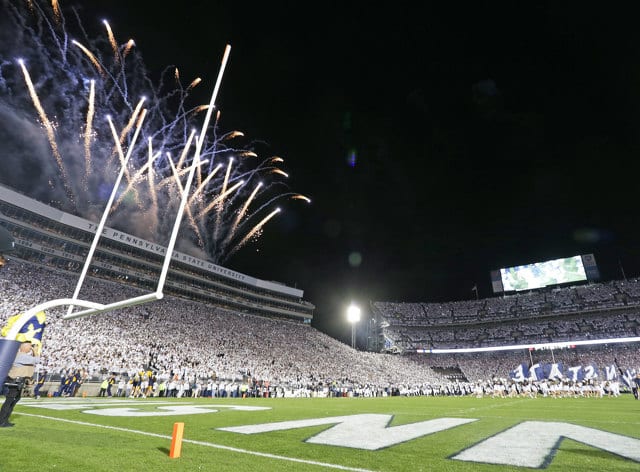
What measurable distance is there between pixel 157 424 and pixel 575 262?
68076mm

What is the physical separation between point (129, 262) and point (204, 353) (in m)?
17.5

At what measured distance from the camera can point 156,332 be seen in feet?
112

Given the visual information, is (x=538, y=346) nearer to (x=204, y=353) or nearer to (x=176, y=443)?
(x=204, y=353)

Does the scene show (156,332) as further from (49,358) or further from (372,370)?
(372,370)

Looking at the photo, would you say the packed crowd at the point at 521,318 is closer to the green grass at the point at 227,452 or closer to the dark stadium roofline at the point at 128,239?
the dark stadium roofline at the point at 128,239

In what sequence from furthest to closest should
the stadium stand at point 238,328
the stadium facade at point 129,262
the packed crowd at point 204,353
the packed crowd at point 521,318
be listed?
the packed crowd at point 521,318 → the stadium facade at point 129,262 → the stadium stand at point 238,328 → the packed crowd at point 204,353

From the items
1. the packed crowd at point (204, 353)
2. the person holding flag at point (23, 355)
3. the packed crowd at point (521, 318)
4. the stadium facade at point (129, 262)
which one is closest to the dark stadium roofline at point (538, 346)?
the packed crowd at point (521, 318)

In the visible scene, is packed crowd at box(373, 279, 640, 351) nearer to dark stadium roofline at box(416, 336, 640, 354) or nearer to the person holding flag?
dark stadium roofline at box(416, 336, 640, 354)

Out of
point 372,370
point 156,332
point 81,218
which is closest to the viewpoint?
point 156,332

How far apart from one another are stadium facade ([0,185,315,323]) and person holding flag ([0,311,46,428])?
35245mm

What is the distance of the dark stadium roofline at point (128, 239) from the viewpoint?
112 ft

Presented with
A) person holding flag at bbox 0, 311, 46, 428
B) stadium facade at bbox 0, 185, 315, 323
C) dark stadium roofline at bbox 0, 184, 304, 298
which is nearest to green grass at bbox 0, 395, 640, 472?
person holding flag at bbox 0, 311, 46, 428

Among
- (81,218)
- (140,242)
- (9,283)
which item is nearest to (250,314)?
(140,242)

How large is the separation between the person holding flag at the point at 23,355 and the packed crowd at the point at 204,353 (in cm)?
1502
